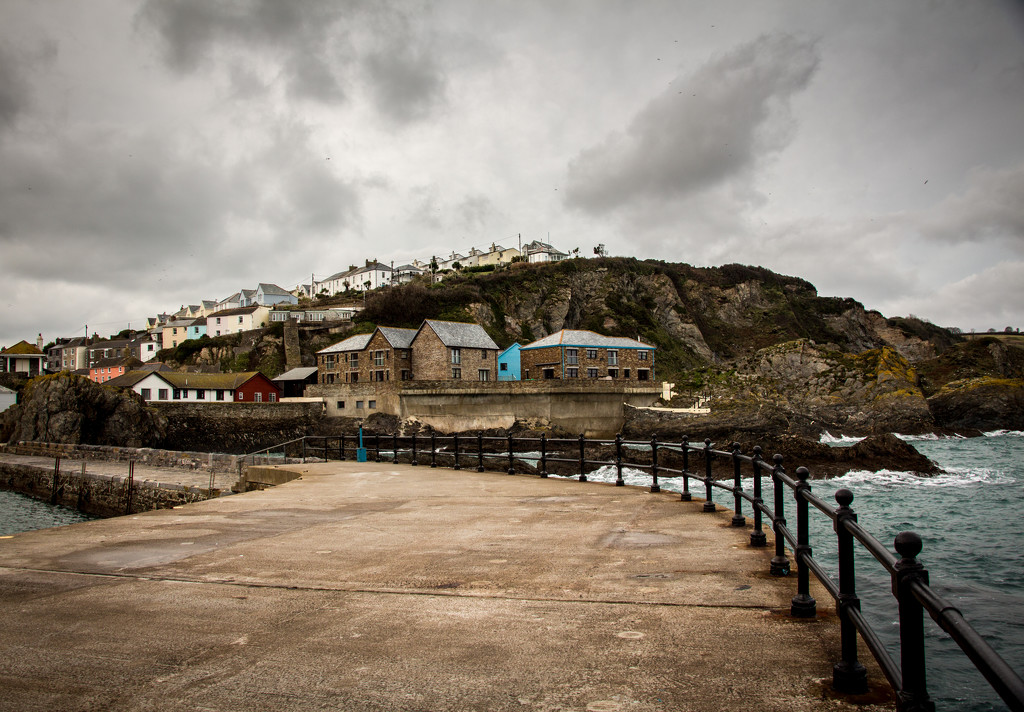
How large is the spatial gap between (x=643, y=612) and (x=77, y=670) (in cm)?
345

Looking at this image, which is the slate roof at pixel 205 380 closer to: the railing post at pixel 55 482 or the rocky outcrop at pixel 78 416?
the rocky outcrop at pixel 78 416

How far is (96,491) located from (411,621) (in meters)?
25.8

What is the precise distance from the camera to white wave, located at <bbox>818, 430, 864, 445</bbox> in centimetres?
4094

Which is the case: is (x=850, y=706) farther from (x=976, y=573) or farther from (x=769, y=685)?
(x=976, y=573)

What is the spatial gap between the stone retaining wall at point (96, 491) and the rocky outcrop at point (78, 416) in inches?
334

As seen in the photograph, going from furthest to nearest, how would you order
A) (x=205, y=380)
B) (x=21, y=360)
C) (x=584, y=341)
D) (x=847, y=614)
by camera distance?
(x=21, y=360)
(x=205, y=380)
(x=584, y=341)
(x=847, y=614)

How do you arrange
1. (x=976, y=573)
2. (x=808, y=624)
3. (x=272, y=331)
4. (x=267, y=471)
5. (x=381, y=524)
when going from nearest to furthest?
(x=808, y=624) < (x=381, y=524) < (x=976, y=573) < (x=267, y=471) < (x=272, y=331)

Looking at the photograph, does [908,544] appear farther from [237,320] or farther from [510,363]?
[237,320]

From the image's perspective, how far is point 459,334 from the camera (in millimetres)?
56344

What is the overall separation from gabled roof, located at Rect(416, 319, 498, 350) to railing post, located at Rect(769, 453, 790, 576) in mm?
49350

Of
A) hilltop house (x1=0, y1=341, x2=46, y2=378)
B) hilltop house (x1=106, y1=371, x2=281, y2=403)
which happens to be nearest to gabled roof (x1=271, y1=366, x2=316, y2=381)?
hilltop house (x1=106, y1=371, x2=281, y2=403)

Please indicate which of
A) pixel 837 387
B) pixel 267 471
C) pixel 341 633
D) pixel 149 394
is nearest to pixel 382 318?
pixel 149 394

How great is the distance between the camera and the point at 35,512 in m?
24.8

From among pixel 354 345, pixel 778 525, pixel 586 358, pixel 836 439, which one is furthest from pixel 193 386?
pixel 778 525
